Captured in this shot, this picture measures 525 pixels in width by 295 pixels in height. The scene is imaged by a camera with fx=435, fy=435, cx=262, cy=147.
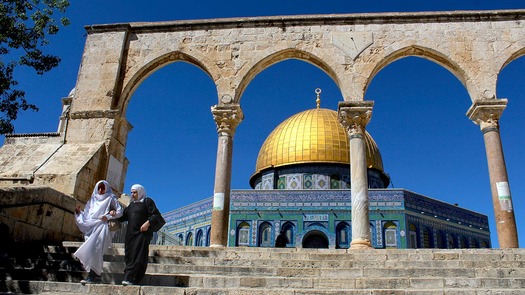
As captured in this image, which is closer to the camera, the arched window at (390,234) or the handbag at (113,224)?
the handbag at (113,224)

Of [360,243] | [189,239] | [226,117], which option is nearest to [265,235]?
[189,239]

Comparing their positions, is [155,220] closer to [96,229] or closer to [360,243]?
[96,229]

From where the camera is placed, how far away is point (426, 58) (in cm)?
964

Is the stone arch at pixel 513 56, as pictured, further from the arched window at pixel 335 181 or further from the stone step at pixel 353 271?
the arched window at pixel 335 181

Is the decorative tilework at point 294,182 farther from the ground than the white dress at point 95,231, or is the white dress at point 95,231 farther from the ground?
the decorative tilework at point 294,182

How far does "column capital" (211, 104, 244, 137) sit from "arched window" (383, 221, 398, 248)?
Result: 53.5ft

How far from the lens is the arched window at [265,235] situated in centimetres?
2362

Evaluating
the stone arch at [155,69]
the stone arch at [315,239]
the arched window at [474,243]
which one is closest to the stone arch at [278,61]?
the stone arch at [155,69]

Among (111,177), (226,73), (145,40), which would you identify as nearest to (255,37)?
(226,73)

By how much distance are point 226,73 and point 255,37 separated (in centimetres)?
113

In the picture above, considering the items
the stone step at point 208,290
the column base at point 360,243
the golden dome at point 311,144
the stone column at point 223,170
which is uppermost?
the golden dome at point 311,144

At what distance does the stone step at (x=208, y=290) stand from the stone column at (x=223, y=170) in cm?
364

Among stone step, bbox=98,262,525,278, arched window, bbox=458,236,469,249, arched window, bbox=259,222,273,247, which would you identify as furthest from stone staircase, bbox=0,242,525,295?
arched window, bbox=458,236,469,249

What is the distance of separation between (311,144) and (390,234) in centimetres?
678
